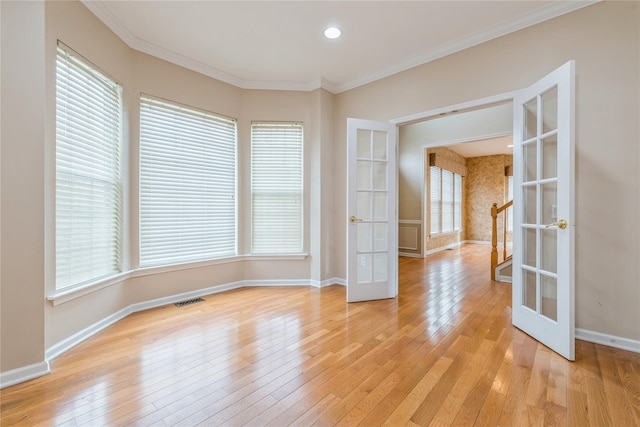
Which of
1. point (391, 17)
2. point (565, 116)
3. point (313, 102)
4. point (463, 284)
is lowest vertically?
point (463, 284)

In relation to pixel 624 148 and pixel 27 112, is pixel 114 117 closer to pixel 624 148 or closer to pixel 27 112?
pixel 27 112

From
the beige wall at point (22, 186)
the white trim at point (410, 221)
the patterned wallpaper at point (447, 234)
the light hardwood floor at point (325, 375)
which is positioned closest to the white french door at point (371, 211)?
the light hardwood floor at point (325, 375)

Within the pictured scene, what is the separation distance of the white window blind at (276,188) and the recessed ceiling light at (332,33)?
4.32 ft

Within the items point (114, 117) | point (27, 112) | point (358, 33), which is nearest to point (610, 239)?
point (358, 33)

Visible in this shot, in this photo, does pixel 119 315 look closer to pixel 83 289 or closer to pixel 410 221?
pixel 83 289

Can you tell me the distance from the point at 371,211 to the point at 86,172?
2.80 meters

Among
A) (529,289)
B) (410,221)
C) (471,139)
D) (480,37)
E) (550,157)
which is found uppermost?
(480,37)

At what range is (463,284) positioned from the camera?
13.3 ft

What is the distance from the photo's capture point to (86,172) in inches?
94.3

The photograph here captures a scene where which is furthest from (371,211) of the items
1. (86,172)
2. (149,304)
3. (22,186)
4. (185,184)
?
(22,186)

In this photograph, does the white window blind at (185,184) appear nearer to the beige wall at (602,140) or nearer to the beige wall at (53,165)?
the beige wall at (53,165)

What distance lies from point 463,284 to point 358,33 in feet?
11.6

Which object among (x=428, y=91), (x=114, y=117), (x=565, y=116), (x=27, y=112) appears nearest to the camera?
(x=27, y=112)

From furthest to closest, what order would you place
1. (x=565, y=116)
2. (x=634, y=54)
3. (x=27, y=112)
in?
1. (x=634, y=54)
2. (x=565, y=116)
3. (x=27, y=112)
